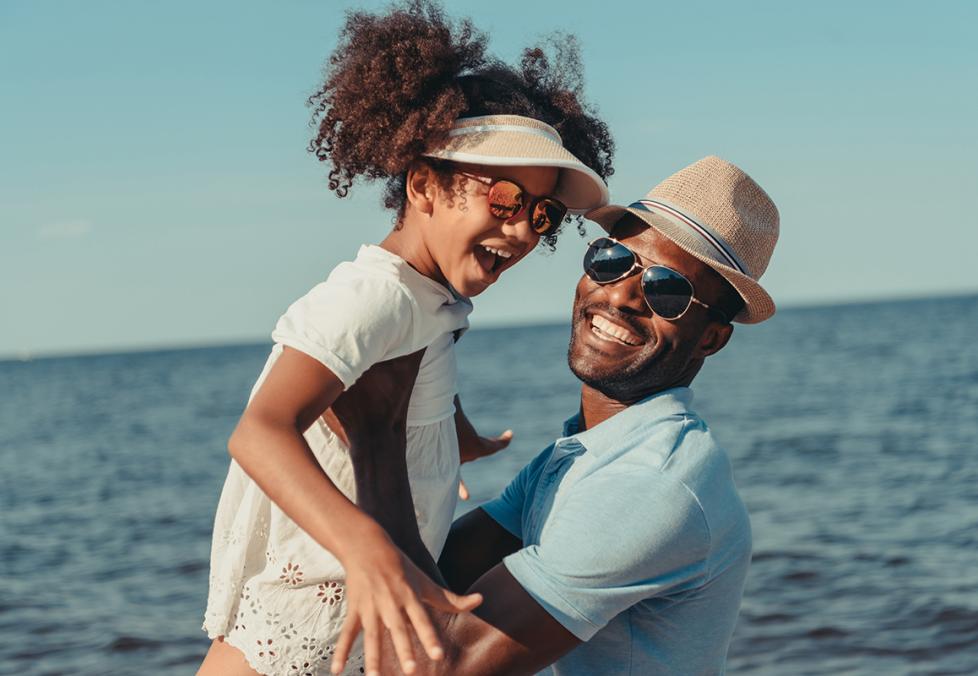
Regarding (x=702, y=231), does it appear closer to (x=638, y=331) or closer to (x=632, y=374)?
(x=638, y=331)

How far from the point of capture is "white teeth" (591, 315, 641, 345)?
299cm

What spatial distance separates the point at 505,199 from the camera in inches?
109

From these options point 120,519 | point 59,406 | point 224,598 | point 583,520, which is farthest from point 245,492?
point 59,406

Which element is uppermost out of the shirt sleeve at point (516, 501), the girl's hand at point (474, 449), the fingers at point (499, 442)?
the shirt sleeve at point (516, 501)

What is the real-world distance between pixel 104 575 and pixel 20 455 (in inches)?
647

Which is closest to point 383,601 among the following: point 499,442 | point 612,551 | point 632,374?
point 612,551

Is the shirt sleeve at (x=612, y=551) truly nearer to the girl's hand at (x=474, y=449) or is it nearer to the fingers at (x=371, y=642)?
the fingers at (x=371, y=642)

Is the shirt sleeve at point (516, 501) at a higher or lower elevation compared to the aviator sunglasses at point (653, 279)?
lower

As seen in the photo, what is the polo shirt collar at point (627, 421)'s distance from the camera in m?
2.74

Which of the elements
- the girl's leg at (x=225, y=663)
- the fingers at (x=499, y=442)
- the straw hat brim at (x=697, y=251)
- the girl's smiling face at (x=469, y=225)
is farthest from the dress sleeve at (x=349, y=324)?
the fingers at (x=499, y=442)

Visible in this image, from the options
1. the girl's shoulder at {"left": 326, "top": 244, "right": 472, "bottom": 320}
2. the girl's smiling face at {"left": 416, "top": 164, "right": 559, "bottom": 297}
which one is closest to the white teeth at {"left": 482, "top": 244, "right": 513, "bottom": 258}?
the girl's smiling face at {"left": 416, "top": 164, "right": 559, "bottom": 297}

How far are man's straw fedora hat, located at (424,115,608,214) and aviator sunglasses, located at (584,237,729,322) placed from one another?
0.74 ft

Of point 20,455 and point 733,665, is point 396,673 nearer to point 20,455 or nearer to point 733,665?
point 733,665

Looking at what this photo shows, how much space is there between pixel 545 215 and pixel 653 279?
0.34 meters
